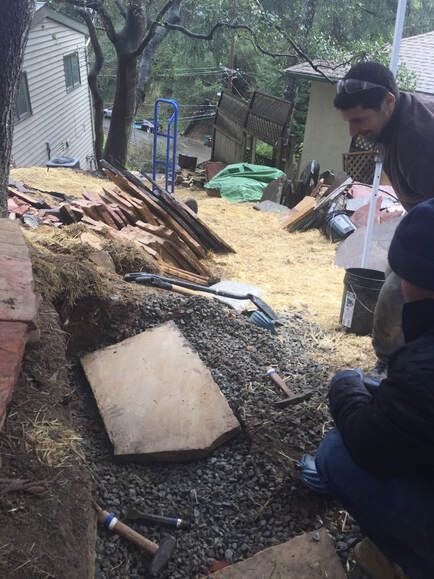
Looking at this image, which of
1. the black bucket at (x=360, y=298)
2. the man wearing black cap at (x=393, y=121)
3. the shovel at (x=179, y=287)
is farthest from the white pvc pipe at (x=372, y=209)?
the man wearing black cap at (x=393, y=121)

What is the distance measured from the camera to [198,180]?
1502cm

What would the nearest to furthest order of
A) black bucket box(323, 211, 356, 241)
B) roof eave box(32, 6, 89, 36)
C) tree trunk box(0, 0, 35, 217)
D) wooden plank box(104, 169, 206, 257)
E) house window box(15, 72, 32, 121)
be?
tree trunk box(0, 0, 35, 217) → wooden plank box(104, 169, 206, 257) → black bucket box(323, 211, 356, 241) → roof eave box(32, 6, 89, 36) → house window box(15, 72, 32, 121)

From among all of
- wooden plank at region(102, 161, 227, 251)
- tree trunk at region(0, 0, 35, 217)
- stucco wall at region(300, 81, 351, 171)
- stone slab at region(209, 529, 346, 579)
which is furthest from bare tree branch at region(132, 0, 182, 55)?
stone slab at region(209, 529, 346, 579)

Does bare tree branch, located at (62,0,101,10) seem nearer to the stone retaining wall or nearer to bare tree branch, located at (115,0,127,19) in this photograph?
bare tree branch, located at (115,0,127,19)

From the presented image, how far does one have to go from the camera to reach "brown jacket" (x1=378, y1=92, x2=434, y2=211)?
3158 mm

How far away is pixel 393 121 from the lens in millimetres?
3246

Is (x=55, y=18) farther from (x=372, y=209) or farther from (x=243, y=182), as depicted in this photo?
(x=372, y=209)

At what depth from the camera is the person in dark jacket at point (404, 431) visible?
1.73 metres

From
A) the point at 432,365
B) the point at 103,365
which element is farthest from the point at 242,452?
the point at 432,365

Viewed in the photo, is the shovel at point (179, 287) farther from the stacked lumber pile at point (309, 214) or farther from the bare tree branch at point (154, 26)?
the bare tree branch at point (154, 26)

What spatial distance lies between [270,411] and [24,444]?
159 centimetres

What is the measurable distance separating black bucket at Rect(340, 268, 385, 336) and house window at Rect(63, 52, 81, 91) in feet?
48.3

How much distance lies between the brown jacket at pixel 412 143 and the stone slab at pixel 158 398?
1839mm

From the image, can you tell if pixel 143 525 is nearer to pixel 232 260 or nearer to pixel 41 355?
pixel 41 355
